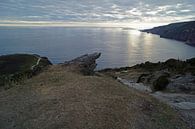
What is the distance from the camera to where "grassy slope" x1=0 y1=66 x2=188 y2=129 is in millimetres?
11508

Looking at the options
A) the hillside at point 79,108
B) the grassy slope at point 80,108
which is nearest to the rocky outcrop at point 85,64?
the hillside at point 79,108

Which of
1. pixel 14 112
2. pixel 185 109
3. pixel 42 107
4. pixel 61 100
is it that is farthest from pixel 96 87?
pixel 185 109

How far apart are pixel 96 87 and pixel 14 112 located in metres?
4.94

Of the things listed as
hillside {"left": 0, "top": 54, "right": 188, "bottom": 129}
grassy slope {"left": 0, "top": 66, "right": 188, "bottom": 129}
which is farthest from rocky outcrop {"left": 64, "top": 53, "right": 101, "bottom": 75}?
grassy slope {"left": 0, "top": 66, "right": 188, "bottom": 129}

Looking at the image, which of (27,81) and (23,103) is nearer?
(23,103)

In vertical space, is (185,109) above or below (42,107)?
below

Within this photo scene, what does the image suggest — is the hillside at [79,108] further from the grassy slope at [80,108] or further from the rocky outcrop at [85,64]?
the rocky outcrop at [85,64]

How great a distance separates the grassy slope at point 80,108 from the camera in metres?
11.5

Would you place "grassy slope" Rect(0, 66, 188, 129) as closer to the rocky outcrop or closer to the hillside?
the hillside

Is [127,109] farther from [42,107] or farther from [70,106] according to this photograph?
[42,107]

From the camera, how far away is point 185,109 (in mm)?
17547

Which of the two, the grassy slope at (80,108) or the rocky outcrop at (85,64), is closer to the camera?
the grassy slope at (80,108)

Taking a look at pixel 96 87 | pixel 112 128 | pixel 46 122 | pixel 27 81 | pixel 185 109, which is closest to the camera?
pixel 112 128

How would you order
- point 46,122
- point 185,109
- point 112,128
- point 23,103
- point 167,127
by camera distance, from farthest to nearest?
point 185,109
point 23,103
point 167,127
point 46,122
point 112,128
